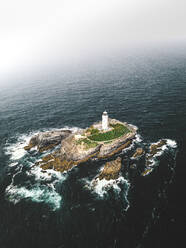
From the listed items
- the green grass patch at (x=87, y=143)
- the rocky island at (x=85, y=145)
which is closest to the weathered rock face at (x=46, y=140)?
the rocky island at (x=85, y=145)

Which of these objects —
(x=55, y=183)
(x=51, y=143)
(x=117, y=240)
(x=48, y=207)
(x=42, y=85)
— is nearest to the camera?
(x=117, y=240)

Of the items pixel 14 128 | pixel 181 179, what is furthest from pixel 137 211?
pixel 14 128

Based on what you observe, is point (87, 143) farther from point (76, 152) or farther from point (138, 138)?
point (138, 138)

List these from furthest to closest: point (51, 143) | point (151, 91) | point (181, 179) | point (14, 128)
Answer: point (151, 91) → point (14, 128) → point (51, 143) → point (181, 179)

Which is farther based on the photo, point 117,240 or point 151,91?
point 151,91

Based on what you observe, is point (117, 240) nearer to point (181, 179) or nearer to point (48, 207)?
point (48, 207)

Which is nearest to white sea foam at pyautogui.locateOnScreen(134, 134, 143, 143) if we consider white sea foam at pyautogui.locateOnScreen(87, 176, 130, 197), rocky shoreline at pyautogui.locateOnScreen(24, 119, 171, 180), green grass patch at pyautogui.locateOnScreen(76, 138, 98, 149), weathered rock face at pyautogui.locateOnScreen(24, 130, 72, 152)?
rocky shoreline at pyautogui.locateOnScreen(24, 119, 171, 180)
